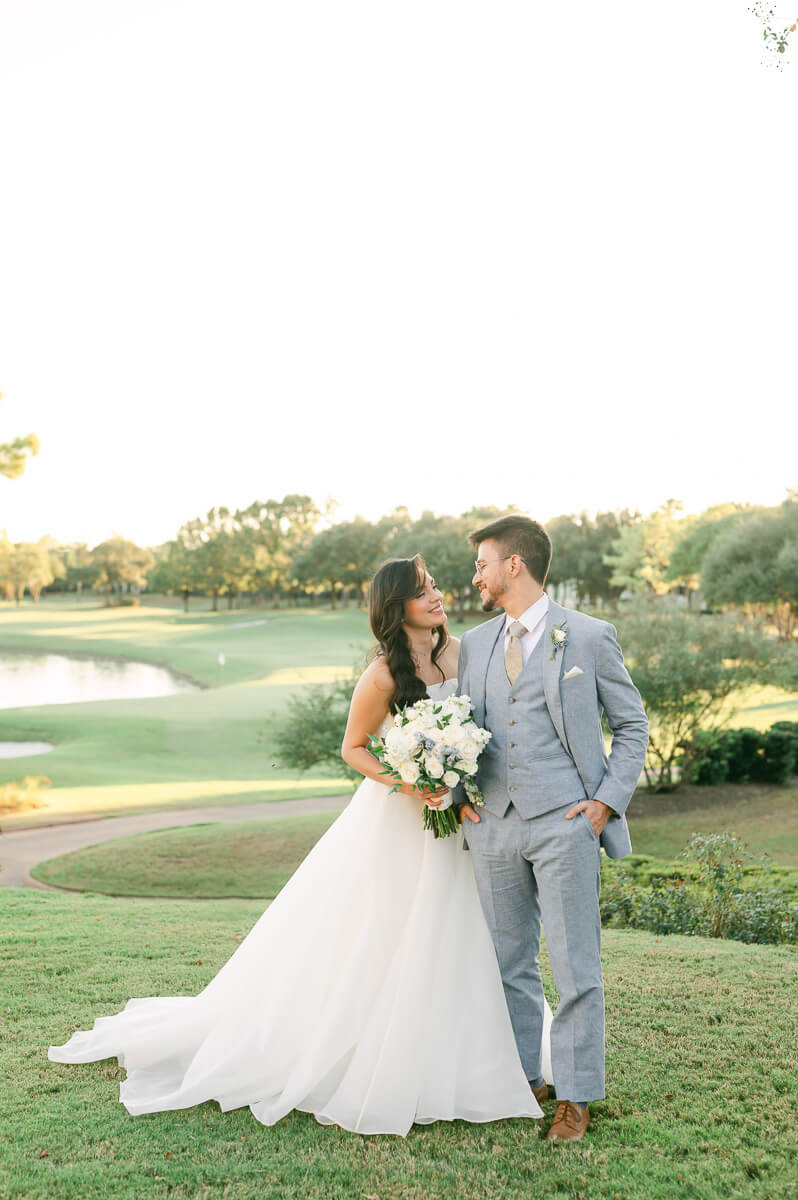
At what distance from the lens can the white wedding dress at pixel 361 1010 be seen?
3957 mm

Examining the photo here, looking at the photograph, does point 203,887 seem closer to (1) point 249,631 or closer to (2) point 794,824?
(2) point 794,824

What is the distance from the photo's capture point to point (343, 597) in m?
98.2

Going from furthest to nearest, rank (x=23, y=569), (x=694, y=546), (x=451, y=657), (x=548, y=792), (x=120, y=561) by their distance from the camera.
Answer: (x=23, y=569) → (x=120, y=561) → (x=694, y=546) → (x=451, y=657) → (x=548, y=792)

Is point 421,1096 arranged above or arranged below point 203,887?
above

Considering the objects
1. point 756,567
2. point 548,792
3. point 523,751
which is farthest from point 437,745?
point 756,567

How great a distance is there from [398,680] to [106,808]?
18.6 metres

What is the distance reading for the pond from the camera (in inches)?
1909

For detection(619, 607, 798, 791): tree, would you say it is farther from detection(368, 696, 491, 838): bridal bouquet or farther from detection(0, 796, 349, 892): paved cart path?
detection(368, 696, 491, 838): bridal bouquet

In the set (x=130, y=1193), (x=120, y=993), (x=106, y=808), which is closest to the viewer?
(x=130, y=1193)

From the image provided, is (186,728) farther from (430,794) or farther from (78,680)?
(430,794)

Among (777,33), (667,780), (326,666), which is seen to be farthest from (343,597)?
(777,33)

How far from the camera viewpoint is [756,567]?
43969mm

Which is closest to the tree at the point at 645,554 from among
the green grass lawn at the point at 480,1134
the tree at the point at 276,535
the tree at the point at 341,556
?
the tree at the point at 341,556

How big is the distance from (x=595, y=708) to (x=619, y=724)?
114 mm
